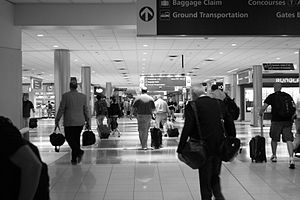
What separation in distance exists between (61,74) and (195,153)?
12168 millimetres

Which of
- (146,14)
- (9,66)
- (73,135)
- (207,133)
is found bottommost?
(73,135)

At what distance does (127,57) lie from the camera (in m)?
19.2

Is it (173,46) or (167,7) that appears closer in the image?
(167,7)

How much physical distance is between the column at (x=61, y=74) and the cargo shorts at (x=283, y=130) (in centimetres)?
940

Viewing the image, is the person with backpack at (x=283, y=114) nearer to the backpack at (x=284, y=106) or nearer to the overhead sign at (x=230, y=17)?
the backpack at (x=284, y=106)

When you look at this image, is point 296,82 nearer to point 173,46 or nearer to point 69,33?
point 173,46

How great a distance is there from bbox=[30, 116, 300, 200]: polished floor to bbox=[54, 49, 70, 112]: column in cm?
620

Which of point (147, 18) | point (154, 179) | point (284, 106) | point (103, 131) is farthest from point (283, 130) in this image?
point (103, 131)

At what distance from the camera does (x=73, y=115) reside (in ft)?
26.3

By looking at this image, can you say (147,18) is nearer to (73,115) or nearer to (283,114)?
(73,115)

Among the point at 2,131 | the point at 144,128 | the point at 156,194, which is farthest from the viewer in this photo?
the point at 144,128

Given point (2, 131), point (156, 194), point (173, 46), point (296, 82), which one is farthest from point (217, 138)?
point (296, 82)

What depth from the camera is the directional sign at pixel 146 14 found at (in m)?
6.73

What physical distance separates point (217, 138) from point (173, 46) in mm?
11370
